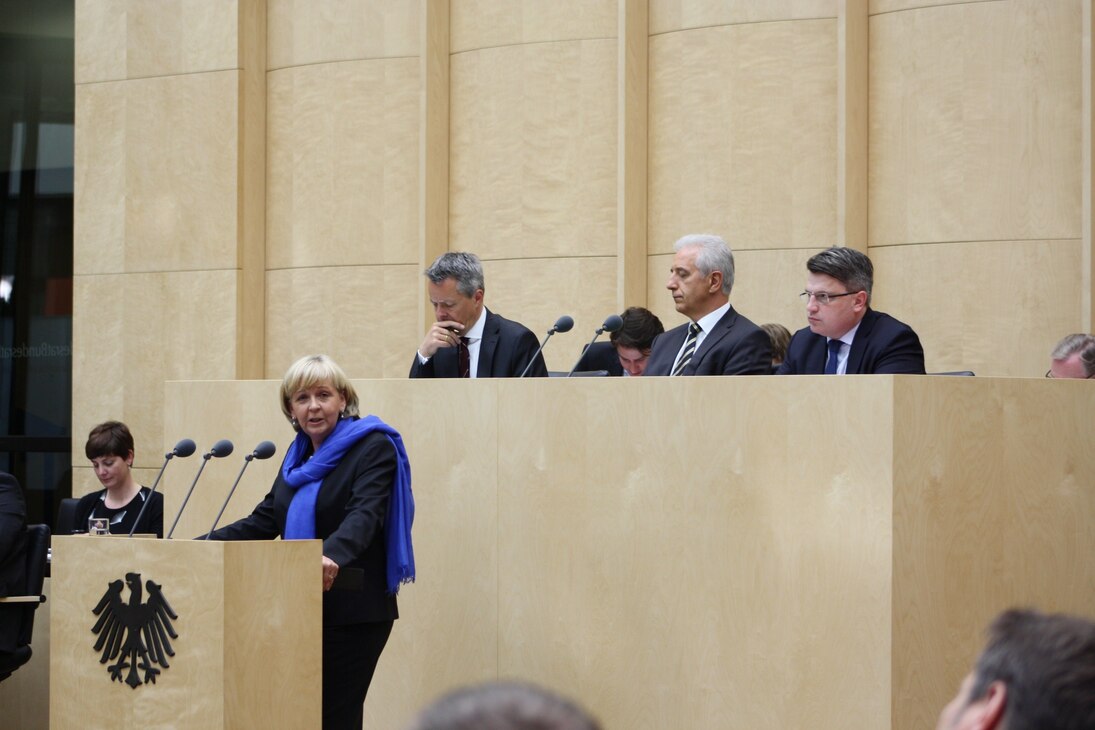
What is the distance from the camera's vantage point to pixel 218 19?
7.73m

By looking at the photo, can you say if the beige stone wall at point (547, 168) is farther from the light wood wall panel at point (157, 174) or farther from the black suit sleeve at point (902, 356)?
the black suit sleeve at point (902, 356)

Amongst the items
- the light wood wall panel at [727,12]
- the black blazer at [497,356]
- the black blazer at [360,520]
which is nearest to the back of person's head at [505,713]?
the black blazer at [360,520]

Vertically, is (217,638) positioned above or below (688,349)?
below

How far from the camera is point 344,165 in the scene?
754cm

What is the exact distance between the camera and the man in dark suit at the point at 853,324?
13.9 ft

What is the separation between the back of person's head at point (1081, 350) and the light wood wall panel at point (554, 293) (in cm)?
236

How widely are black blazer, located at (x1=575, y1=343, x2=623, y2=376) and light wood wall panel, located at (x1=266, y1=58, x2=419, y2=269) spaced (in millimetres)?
1838

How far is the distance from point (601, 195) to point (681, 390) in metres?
3.14

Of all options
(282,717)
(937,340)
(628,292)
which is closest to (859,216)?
(937,340)

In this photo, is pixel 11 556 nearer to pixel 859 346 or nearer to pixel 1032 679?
pixel 859 346

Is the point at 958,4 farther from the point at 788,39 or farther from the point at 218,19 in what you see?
the point at 218,19

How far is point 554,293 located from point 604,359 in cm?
142

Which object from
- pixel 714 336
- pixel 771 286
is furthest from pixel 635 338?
pixel 771 286

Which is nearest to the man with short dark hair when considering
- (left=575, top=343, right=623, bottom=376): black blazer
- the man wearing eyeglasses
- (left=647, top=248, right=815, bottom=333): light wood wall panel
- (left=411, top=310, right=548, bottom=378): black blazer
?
(left=411, top=310, right=548, bottom=378): black blazer
